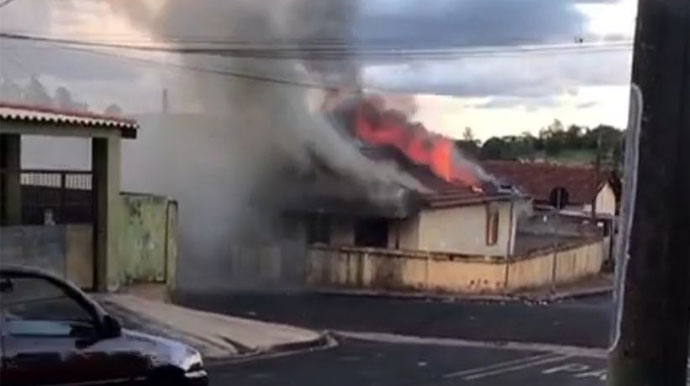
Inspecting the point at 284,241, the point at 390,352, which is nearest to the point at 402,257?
the point at 284,241

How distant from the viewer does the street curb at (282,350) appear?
611 inches

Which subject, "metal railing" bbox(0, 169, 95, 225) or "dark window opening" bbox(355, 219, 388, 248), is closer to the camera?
"metal railing" bbox(0, 169, 95, 225)

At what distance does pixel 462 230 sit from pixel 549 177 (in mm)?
19668

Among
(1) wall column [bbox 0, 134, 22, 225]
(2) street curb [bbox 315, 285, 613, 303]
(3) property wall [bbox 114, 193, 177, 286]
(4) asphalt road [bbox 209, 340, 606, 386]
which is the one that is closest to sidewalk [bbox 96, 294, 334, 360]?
(4) asphalt road [bbox 209, 340, 606, 386]

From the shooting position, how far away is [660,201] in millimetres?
1998

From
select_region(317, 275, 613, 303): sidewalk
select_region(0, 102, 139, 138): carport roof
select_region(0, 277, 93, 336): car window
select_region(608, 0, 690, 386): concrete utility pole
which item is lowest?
select_region(317, 275, 613, 303): sidewalk

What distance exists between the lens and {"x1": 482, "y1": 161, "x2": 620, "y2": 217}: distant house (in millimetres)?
59781

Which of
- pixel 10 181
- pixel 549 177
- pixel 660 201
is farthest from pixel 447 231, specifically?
pixel 660 201

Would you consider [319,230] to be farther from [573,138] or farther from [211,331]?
[573,138]

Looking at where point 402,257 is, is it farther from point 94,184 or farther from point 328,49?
point 94,184

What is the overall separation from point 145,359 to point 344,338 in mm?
13487

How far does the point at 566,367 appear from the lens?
16.3 m

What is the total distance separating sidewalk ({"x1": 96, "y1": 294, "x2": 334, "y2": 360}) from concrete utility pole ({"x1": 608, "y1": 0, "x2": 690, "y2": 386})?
14.1 metres

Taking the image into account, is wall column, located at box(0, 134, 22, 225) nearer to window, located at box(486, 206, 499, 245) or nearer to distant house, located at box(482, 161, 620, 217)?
window, located at box(486, 206, 499, 245)
